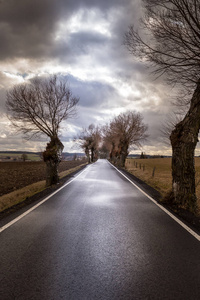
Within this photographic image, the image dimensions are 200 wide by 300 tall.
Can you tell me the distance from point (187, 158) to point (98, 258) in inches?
210

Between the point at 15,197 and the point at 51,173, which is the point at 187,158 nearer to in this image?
the point at 15,197

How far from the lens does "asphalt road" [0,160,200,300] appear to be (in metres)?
2.60

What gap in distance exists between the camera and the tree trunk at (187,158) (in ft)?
23.6

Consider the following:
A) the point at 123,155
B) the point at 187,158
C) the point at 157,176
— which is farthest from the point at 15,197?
the point at 123,155

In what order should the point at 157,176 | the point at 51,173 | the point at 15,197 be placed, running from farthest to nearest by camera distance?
the point at 157,176, the point at 51,173, the point at 15,197

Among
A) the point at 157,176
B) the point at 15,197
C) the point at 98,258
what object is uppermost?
the point at 98,258

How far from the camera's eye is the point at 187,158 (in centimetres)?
741

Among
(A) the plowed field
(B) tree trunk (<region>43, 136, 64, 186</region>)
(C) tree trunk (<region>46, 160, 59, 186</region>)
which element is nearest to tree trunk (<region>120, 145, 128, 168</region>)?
(A) the plowed field

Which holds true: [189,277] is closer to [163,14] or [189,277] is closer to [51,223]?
[51,223]

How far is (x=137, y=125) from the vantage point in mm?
33750

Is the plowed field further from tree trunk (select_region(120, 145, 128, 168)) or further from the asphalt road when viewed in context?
tree trunk (select_region(120, 145, 128, 168))

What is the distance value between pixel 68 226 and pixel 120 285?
2.60 meters

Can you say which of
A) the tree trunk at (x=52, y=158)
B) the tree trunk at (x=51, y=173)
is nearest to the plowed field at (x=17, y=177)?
the tree trunk at (x=51, y=173)

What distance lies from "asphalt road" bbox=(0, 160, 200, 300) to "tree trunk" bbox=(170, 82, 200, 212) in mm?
1721
